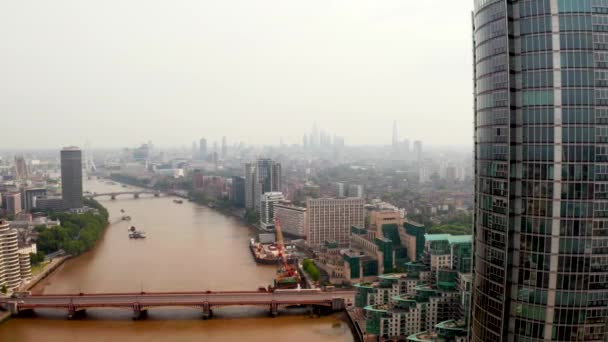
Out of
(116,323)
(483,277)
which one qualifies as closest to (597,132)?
(483,277)

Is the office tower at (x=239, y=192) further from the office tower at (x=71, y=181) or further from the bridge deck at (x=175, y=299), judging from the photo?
the bridge deck at (x=175, y=299)

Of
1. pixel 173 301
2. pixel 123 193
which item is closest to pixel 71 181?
pixel 123 193

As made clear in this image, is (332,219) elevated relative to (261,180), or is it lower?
lower

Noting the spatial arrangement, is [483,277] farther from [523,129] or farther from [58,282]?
[58,282]

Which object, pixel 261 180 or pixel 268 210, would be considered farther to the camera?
pixel 261 180

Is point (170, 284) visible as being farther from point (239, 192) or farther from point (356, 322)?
point (239, 192)

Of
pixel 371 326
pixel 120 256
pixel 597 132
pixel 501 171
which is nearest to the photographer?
pixel 597 132

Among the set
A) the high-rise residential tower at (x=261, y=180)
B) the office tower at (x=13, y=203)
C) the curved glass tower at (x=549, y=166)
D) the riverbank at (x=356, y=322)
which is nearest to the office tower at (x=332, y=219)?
the riverbank at (x=356, y=322)

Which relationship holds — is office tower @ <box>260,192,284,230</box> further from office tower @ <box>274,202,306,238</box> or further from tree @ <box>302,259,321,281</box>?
tree @ <box>302,259,321,281</box>
